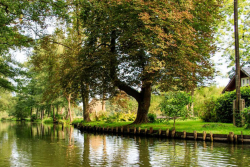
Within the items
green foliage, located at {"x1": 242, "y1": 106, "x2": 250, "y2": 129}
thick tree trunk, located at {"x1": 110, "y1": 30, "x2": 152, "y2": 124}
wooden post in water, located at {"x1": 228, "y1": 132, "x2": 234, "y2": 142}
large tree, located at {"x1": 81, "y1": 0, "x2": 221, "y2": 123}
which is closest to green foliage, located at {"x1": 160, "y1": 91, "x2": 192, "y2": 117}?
large tree, located at {"x1": 81, "y1": 0, "x2": 221, "y2": 123}

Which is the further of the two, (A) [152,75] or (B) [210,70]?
(B) [210,70]

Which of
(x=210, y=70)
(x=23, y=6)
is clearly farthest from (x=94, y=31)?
(x=210, y=70)

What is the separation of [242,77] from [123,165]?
31.1m

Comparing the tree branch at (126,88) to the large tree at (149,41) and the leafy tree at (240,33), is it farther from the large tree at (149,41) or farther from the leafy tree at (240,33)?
the leafy tree at (240,33)

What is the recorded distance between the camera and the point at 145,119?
26.9m

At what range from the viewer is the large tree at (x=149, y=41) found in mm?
19703

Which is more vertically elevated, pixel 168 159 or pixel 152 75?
pixel 152 75

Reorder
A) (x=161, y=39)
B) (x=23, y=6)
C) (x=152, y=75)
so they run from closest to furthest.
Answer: (x=23, y=6), (x=161, y=39), (x=152, y=75)

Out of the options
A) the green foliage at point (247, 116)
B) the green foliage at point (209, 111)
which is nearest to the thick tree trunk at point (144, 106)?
the green foliage at point (209, 111)

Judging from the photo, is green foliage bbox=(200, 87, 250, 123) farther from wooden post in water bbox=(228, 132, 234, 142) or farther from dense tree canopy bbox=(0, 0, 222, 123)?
wooden post in water bbox=(228, 132, 234, 142)

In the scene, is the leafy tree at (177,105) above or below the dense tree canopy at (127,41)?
below

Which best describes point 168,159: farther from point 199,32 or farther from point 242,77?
point 242,77

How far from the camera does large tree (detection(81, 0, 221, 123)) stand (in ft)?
64.6

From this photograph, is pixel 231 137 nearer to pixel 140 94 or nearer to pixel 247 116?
pixel 247 116
